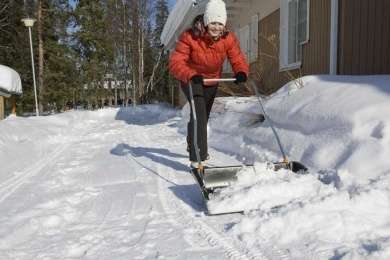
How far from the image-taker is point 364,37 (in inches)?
257

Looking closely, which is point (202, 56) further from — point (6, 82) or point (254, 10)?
point (6, 82)

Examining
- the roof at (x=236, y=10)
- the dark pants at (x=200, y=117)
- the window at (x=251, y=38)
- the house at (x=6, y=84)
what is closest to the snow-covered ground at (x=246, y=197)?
the dark pants at (x=200, y=117)

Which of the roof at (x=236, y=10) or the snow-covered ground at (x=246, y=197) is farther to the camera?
the roof at (x=236, y=10)

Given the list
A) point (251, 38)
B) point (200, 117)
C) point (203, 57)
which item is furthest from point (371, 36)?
point (251, 38)

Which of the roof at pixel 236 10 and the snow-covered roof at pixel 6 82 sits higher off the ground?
the roof at pixel 236 10

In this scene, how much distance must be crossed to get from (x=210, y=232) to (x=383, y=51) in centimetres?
419

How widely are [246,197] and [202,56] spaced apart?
1.80 meters

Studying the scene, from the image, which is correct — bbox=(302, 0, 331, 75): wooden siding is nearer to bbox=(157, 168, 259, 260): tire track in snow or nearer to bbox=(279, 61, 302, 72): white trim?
bbox=(279, 61, 302, 72): white trim

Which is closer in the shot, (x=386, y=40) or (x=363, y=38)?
(x=386, y=40)

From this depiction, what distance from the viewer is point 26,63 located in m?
24.8

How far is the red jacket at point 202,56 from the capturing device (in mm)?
4480

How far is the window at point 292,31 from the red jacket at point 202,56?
15.9 feet

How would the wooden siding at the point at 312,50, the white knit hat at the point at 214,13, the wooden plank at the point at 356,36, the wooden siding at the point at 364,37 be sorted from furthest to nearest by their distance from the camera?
the wooden siding at the point at 312,50 → the wooden plank at the point at 356,36 → the wooden siding at the point at 364,37 → the white knit hat at the point at 214,13

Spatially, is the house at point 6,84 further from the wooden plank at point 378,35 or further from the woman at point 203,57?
A: the wooden plank at point 378,35
